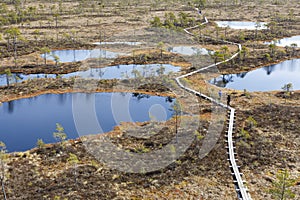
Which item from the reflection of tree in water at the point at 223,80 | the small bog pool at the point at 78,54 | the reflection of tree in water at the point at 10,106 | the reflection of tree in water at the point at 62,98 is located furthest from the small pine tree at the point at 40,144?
the small bog pool at the point at 78,54

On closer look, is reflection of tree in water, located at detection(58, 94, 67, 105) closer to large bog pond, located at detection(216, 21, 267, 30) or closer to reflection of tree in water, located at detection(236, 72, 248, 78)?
reflection of tree in water, located at detection(236, 72, 248, 78)

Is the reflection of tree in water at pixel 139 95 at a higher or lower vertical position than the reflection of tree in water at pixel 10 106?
higher

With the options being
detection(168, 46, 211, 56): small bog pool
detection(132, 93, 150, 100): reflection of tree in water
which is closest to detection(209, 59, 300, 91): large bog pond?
detection(132, 93, 150, 100): reflection of tree in water

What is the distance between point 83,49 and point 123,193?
40105 mm

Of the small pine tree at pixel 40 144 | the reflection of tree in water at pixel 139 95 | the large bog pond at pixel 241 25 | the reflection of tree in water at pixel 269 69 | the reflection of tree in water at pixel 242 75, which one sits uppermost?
the large bog pond at pixel 241 25

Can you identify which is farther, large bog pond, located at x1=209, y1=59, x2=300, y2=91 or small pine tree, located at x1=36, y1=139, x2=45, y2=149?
large bog pond, located at x1=209, y1=59, x2=300, y2=91

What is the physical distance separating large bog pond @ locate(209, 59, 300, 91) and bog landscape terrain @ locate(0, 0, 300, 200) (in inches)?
5.6

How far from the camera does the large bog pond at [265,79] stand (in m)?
43.1

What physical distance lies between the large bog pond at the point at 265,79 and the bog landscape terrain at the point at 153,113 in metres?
0.14

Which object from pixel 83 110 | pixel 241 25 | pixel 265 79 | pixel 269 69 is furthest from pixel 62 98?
pixel 241 25

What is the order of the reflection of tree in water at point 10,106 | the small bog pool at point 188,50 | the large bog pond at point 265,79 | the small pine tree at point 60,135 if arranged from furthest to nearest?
the small bog pool at point 188,50 → the large bog pond at point 265,79 → the reflection of tree in water at point 10,106 → the small pine tree at point 60,135

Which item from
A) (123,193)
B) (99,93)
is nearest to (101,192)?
(123,193)

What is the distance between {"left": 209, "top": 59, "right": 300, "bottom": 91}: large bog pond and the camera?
1698 inches

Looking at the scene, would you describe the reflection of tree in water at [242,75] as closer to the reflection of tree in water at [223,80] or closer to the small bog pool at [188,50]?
the reflection of tree in water at [223,80]
